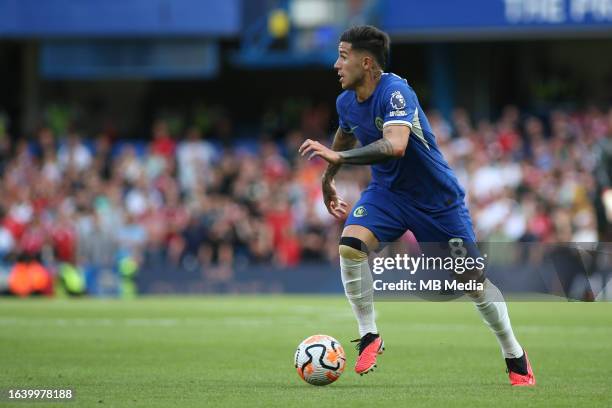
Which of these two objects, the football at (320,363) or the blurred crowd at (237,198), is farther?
the blurred crowd at (237,198)

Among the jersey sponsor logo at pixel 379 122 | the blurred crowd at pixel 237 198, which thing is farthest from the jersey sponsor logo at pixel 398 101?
the blurred crowd at pixel 237 198

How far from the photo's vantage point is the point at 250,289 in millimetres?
22594

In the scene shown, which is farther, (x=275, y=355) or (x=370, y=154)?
(x=275, y=355)

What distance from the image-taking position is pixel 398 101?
8.52 metres

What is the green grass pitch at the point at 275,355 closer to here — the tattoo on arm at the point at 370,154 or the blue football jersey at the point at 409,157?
the blue football jersey at the point at 409,157

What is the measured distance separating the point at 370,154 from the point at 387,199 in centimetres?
93

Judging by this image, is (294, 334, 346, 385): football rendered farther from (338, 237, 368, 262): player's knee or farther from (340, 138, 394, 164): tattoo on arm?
(340, 138, 394, 164): tattoo on arm

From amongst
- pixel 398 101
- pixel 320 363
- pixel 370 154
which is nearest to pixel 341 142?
pixel 398 101

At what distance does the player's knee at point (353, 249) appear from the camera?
348 inches

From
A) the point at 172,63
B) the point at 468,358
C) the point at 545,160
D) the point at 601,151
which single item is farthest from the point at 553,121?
the point at 468,358

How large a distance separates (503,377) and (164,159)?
16.8 metres

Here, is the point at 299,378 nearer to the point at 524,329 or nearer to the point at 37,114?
the point at 524,329

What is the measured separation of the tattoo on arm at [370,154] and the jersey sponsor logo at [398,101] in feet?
1.31

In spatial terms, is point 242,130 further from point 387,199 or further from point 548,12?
point 387,199
